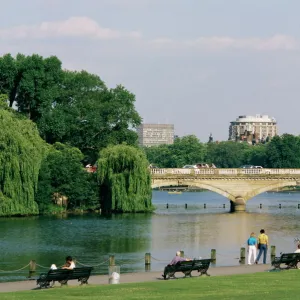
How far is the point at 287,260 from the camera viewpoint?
42.1 metres

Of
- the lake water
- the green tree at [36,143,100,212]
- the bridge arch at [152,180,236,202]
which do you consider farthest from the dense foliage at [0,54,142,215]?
the bridge arch at [152,180,236,202]

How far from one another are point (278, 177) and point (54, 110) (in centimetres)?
2371

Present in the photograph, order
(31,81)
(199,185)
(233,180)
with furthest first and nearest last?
1. (233,180)
2. (199,185)
3. (31,81)

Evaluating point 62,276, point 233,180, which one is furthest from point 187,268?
point 233,180

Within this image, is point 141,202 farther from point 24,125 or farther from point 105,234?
point 105,234

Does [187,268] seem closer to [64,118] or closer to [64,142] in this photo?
[64,118]

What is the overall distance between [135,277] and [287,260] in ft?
21.7

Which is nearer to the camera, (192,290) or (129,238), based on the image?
(192,290)

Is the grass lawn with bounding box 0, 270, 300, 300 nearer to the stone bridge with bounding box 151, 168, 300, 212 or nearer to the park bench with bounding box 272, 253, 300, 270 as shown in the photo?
the park bench with bounding box 272, 253, 300, 270

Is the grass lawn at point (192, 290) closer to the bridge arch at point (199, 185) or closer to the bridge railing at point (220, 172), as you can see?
the bridge arch at point (199, 185)

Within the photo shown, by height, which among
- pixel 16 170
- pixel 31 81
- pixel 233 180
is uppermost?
pixel 31 81

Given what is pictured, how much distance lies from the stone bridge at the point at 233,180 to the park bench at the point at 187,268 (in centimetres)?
5814

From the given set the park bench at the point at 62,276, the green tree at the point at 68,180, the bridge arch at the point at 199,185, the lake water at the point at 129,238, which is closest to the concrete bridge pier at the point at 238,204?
the bridge arch at the point at 199,185

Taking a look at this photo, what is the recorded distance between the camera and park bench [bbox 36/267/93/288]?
1415 inches
